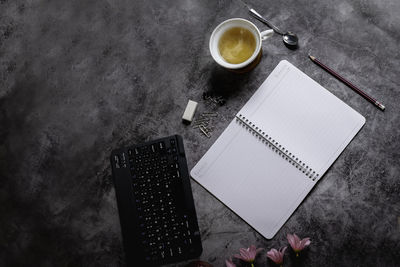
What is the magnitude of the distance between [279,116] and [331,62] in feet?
0.83

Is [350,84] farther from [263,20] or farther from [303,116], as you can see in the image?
[263,20]

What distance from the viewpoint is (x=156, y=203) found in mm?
1331

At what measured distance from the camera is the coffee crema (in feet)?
4.29

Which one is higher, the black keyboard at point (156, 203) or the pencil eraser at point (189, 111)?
the pencil eraser at point (189, 111)

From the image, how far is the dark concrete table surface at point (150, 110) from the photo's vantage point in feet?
4.27

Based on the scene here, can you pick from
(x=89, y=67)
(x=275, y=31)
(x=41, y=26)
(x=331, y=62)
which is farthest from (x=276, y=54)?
(x=41, y=26)

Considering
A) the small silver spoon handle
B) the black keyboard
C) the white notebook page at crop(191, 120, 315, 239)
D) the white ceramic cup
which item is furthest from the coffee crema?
the black keyboard

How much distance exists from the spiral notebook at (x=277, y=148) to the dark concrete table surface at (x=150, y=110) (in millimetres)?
33

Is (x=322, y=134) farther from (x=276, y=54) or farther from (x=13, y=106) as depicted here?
(x=13, y=106)

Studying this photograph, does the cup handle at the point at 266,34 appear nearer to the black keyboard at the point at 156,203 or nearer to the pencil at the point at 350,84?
the pencil at the point at 350,84

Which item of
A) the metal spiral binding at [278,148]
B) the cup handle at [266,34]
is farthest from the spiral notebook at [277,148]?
the cup handle at [266,34]

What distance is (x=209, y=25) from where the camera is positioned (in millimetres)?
1416

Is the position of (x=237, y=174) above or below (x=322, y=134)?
below

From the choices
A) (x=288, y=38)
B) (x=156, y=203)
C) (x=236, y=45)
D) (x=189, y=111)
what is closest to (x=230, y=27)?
(x=236, y=45)
